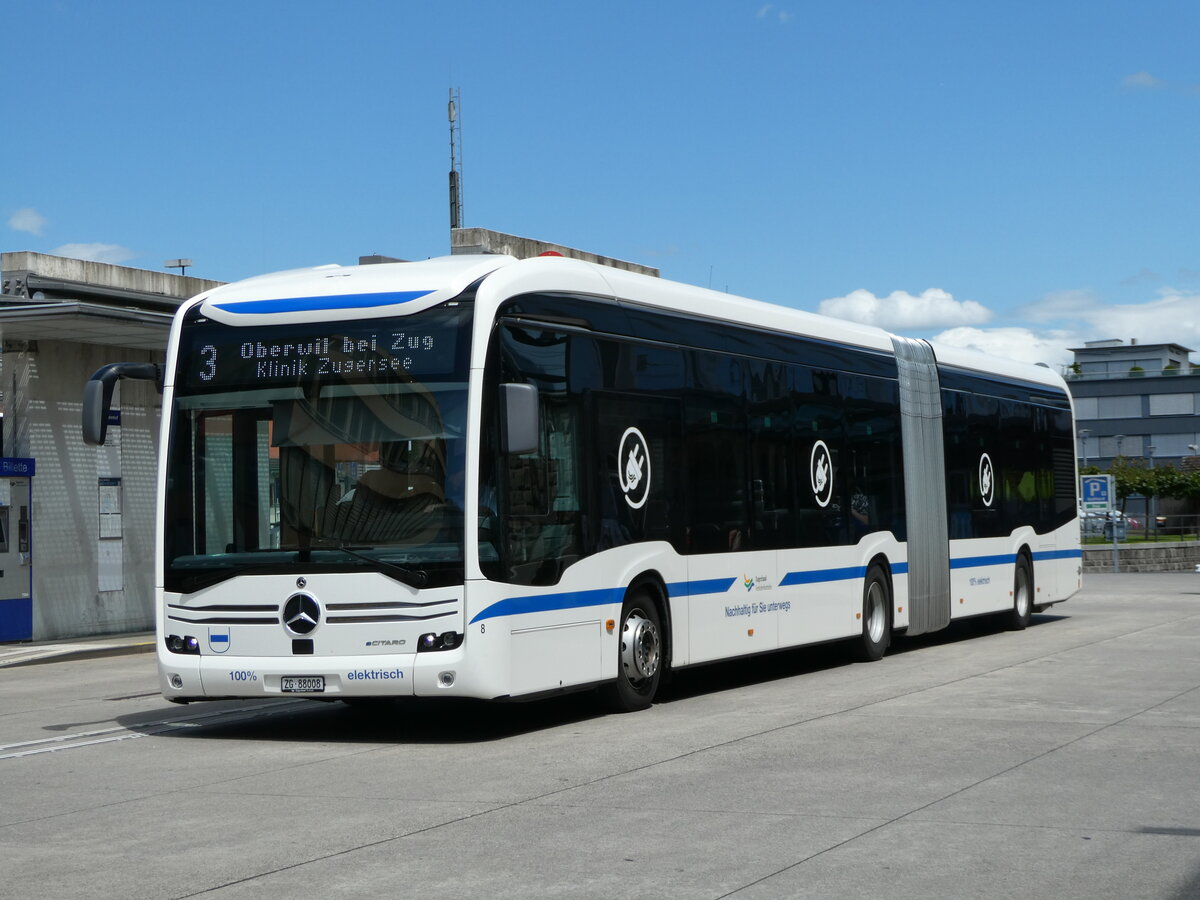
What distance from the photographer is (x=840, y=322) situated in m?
18.0

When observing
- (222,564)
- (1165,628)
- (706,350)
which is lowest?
(1165,628)

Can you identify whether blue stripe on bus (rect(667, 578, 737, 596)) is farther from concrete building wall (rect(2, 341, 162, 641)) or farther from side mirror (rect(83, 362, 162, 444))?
concrete building wall (rect(2, 341, 162, 641))

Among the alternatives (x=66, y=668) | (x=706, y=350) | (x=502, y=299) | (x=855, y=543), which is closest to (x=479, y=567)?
(x=502, y=299)

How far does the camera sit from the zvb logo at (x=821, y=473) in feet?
53.9

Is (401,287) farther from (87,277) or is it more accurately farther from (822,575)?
(87,277)

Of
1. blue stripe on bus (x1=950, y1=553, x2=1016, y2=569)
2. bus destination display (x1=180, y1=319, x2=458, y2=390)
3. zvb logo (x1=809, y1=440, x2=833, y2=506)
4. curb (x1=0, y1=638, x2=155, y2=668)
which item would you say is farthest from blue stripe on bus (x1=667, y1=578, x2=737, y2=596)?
curb (x1=0, y1=638, x2=155, y2=668)

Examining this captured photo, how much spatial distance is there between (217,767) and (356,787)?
1.40m

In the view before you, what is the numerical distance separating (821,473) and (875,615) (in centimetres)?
228

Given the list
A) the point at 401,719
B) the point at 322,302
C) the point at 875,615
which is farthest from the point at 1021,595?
the point at 322,302

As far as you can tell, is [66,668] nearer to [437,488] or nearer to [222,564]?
[222,564]

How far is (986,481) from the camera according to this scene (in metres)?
21.4

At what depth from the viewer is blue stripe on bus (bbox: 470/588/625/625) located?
1109cm

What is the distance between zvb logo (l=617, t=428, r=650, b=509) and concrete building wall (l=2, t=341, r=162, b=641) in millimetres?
12494

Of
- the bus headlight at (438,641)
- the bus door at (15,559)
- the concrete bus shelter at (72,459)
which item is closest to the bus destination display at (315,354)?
the bus headlight at (438,641)
